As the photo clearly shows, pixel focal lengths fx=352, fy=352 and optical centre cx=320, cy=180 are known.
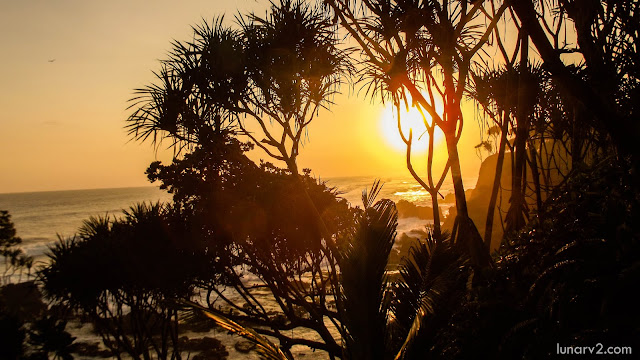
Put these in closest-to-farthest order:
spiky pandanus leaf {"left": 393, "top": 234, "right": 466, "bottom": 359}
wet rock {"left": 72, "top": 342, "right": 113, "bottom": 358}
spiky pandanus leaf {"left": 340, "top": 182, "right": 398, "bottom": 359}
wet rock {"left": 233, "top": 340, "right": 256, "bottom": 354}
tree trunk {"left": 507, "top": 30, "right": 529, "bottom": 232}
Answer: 1. spiky pandanus leaf {"left": 340, "top": 182, "right": 398, "bottom": 359}
2. spiky pandanus leaf {"left": 393, "top": 234, "right": 466, "bottom": 359}
3. tree trunk {"left": 507, "top": 30, "right": 529, "bottom": 232}
4. wet rock {"left": 72, "top": 342, "right": 113, "bottom": 358}
5. wet rock {"left": 233, "top": 340, "right": 256, "bottom": 354}

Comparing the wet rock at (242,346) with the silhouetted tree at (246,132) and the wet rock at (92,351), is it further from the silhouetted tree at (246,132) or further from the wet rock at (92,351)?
the silhouetted tree at (246,132)

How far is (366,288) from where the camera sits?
227 centimetres

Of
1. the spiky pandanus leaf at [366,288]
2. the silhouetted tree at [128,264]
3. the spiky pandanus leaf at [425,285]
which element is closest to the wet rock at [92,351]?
the silhouetted tree at [128,264]

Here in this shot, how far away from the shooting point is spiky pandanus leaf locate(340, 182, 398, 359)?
2.25m

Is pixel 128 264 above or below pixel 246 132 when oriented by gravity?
below

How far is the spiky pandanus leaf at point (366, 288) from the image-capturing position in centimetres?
225

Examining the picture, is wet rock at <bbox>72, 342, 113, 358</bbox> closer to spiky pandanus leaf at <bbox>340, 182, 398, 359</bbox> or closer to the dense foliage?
the dense foliage

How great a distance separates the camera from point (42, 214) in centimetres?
6769

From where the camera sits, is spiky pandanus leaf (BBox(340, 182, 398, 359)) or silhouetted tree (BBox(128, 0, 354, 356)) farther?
silhouetted tree (BBox(128, 0, 354, 356))

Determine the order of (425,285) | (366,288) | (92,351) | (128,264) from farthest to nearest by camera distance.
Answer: (92,351)
(128,264)
(425,285)
(366,288)

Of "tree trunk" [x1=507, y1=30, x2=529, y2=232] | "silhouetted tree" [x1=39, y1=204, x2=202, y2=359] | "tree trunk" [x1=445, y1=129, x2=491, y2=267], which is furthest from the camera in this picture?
"silhouetted tree" [x1=39, y1=204, x2=202, y2=359]

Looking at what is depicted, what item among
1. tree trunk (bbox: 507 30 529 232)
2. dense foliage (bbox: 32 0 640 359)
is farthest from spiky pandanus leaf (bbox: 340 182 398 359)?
tree trunk (bbox: 507 30 529 232)

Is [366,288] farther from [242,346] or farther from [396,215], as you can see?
[242,346]

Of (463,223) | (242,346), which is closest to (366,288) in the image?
(463,223)
